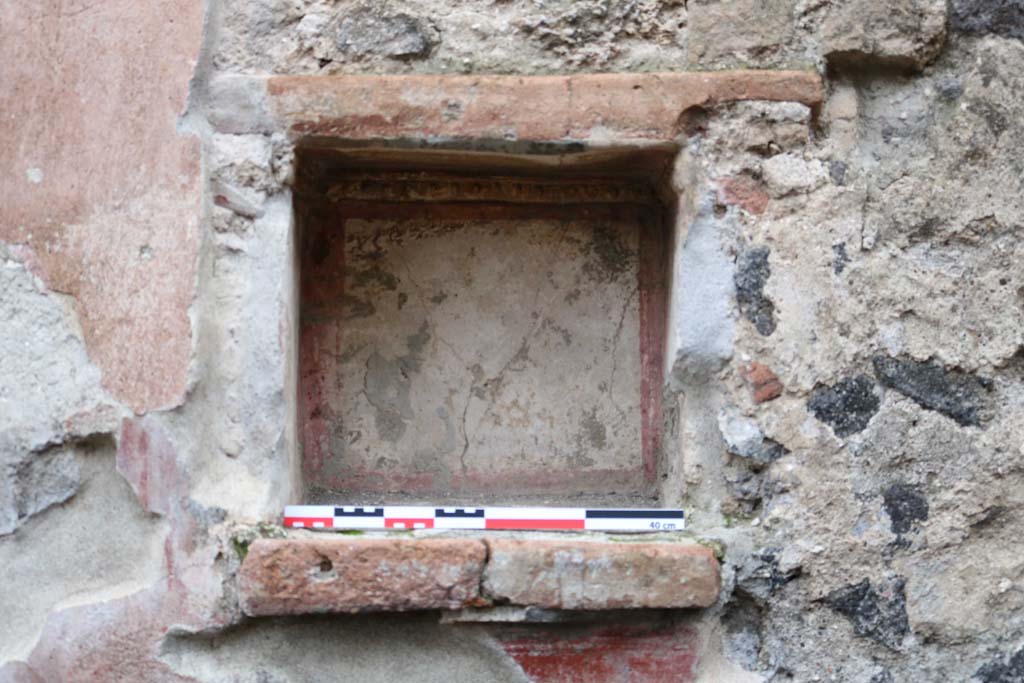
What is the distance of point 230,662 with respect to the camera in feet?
5.77

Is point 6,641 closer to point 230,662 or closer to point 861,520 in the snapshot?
point 230,662

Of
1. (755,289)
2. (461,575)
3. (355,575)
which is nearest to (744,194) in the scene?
(755,289)

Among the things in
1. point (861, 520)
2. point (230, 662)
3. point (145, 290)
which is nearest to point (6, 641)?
point (230, 662)

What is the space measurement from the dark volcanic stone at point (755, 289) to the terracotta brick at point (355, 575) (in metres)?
0.55

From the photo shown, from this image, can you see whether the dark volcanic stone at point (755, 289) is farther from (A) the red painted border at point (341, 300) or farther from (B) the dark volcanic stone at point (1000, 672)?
(B) the dark volcanic stone at point (1000, 672)

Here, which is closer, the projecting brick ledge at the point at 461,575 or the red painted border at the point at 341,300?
the projecting brick ledge at the point at 461,575

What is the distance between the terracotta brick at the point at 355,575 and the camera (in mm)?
1699

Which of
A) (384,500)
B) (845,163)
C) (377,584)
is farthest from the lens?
(384,500)

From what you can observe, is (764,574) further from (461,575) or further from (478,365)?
(478,365)

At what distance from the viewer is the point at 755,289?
5.89 ft

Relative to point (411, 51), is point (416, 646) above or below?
below

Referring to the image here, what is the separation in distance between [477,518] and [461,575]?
0.48 feet

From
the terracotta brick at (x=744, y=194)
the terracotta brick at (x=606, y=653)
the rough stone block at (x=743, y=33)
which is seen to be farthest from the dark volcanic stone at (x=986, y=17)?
the terracotta brick at (x=606, y=653)

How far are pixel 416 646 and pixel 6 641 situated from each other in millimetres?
627
